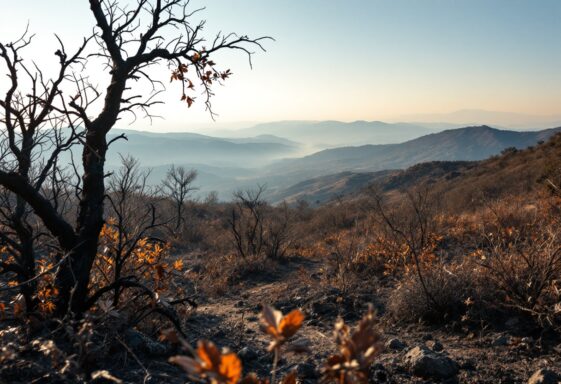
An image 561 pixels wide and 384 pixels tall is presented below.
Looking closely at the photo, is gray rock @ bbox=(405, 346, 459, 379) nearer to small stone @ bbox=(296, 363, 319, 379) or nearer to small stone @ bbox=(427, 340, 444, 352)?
small stone @ bbox=(427, 340, 444, 352)

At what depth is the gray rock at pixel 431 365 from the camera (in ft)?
A: 11.0

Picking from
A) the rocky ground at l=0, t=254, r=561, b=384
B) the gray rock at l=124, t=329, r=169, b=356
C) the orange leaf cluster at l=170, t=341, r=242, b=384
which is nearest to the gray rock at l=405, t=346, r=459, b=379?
the rocky ground at l=0, t=254, r=561, b=384

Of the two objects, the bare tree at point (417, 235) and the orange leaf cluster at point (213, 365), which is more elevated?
the orange leaf cluster at point (213, 365)

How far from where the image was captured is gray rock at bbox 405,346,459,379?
3348 mm

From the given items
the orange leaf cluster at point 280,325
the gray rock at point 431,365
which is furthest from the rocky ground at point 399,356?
the orange leaf cluster at point 280,325

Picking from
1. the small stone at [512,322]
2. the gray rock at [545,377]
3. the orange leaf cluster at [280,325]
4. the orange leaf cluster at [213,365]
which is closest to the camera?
the orange leaf cluster at [213,365]

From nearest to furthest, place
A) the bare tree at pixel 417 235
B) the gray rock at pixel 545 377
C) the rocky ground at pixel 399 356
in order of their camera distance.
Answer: the gray rock at pixel 545 377
the rocky ground at pixel 399 356
the bare tree at pixel 417 235

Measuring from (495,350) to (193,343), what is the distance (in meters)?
2.73

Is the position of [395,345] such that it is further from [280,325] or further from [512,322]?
[280,325]

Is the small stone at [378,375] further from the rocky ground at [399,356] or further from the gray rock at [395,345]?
the gray rock at [395,345]

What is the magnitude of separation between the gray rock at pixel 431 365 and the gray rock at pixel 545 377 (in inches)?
21.9

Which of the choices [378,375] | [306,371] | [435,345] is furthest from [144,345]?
[435,345]

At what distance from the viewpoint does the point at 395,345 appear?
4039 millimetres

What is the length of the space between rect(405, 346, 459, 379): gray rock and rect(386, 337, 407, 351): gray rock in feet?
1.54
